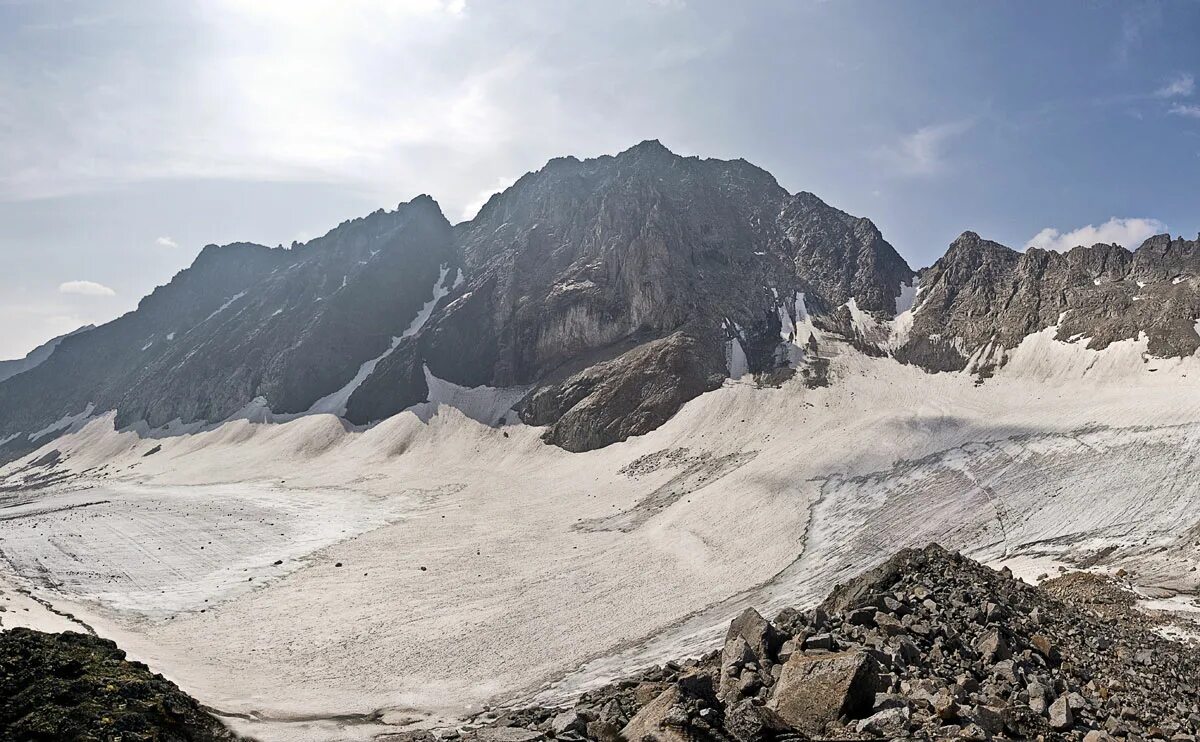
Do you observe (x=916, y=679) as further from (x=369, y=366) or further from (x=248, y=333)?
(x=248, y=333)

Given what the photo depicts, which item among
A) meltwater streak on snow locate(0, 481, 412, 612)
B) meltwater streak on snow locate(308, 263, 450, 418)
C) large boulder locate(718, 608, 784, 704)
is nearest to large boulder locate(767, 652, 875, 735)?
large boulder locate(718, 608, 784, 704)

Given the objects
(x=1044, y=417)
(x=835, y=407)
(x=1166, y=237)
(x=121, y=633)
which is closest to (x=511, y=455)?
(x=835, y=407)

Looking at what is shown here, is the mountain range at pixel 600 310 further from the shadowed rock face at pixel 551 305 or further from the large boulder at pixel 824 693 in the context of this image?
the large boulder at pixel 824 693

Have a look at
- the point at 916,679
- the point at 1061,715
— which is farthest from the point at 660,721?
the point at 1061,715

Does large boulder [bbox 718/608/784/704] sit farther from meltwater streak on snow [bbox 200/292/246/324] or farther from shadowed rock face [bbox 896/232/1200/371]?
meltwater streak on snow [bbox 200/292/246/324]

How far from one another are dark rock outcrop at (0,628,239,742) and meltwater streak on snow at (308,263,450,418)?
81.2 m

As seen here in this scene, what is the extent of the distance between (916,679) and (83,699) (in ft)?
56.3

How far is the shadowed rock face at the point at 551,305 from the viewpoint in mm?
84625

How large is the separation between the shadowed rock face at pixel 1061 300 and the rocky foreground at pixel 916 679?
187 feet

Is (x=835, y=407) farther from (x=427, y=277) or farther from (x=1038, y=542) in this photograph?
(x=427, y=277)

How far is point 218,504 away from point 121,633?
3194 cm

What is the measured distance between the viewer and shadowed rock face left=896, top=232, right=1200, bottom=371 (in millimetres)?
61094

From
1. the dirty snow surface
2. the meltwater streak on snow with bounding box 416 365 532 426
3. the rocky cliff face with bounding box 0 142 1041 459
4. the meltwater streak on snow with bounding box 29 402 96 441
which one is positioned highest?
the rocky cliff face with bounding box 0 142 1041 459

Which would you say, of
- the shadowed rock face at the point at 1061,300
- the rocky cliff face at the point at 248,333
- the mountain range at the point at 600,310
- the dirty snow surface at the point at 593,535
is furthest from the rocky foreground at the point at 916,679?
the rocky cliff face at the point at 248,333
